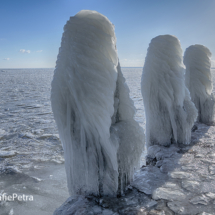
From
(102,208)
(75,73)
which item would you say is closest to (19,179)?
(102,208)

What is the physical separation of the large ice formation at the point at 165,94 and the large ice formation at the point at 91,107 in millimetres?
1406

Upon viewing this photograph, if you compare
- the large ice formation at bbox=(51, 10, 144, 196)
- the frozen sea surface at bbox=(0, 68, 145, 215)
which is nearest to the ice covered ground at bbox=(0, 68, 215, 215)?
the frozen sea surface at bbox=(0, 68, 145, 215)

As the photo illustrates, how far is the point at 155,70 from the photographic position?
346 cm

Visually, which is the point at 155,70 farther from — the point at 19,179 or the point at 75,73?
the point at 19,179

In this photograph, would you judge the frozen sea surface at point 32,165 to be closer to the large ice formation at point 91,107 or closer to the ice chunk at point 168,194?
the large ice formation at point 91,107

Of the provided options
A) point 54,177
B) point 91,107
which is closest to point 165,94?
point 91,107

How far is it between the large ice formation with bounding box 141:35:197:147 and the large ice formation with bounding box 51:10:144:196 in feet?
4.61

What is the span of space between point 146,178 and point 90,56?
6.26 feet

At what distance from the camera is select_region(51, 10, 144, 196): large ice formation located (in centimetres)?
196

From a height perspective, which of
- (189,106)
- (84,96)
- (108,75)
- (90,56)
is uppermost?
(90,56)

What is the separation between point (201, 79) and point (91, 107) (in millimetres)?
4163

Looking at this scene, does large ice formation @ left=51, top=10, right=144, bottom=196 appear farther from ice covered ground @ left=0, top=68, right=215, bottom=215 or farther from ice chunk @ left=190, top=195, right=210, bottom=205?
ice chunk @ left=190, top=195, right=210, bottom=205

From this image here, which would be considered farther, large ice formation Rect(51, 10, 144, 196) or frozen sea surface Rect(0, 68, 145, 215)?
frozen sea surface Rect(0, 68, 145, 215)

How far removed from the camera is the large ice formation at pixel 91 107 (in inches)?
77.1
